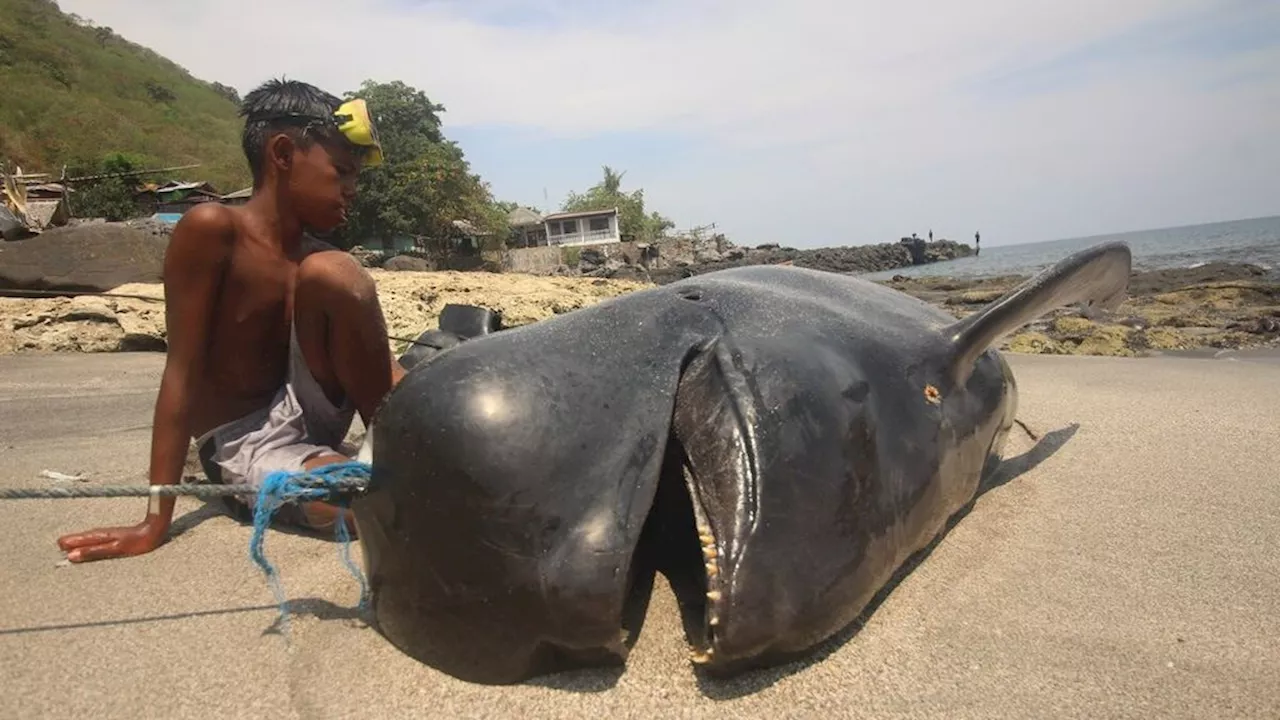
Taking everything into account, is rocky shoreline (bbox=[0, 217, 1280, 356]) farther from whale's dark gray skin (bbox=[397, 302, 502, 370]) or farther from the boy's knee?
the boy's knee

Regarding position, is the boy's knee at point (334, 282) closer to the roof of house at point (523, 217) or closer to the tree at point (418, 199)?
the tree at point (418, 199)

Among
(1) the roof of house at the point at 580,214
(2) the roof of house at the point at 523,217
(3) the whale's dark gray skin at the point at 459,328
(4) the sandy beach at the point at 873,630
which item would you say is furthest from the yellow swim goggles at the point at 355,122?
(2) the roof of house at the point at 523,217

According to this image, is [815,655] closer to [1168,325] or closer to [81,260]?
[81,260]

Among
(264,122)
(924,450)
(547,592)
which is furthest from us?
(264,122)

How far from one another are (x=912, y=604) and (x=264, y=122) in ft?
7.46

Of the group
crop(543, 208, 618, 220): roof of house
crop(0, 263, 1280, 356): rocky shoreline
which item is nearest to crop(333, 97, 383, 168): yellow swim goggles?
crop(0, 263, 1280, 356): rocky shoreline

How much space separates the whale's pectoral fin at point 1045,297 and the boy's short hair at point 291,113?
6.73ft

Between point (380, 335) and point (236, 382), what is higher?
point (380, 335)

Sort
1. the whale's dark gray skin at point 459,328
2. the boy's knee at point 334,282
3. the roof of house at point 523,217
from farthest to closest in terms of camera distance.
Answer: the roof of house at point 523,217 → the whale's dark gray skin at point 459,328 → the boy's knee at point 334,282

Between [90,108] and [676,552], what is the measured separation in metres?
56.3

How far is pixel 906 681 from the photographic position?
1530 millimetres

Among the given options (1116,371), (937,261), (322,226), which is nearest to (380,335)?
(322,226)

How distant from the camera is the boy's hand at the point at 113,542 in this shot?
2.18m

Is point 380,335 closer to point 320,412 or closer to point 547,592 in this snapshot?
point 320,412
